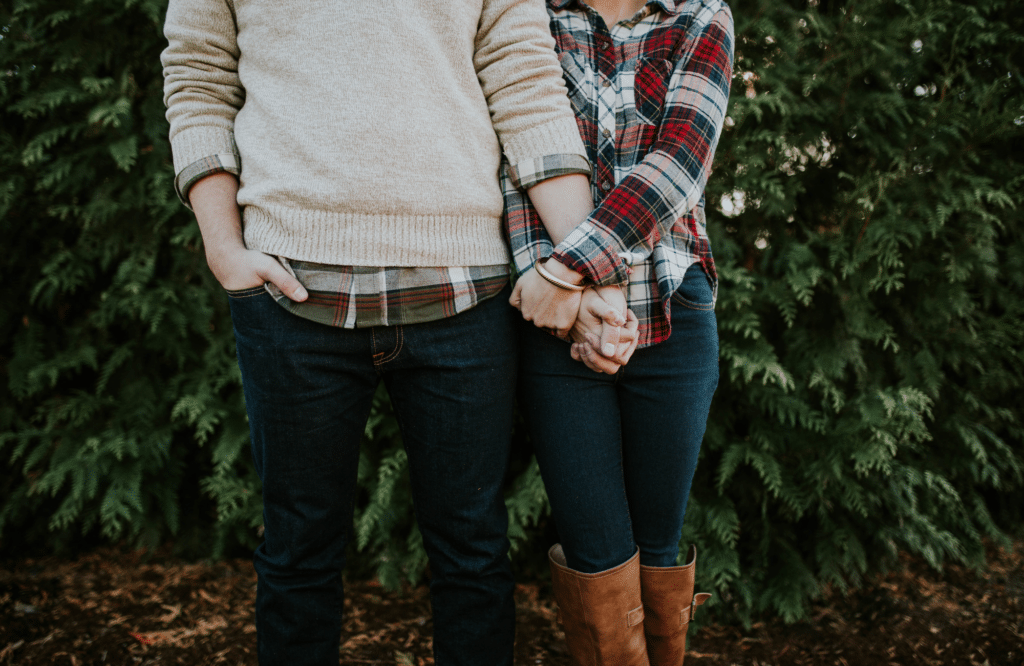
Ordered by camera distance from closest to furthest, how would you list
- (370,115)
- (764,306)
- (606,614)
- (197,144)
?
(370,115)
(197,144)
(606,614)
(764,306)

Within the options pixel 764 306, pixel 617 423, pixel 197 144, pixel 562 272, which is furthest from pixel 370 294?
pixel 764 306

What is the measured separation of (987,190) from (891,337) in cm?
59

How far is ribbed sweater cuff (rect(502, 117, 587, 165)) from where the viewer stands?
113 cm

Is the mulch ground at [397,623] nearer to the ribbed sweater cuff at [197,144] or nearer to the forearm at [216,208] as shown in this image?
the forearm at [216,208]

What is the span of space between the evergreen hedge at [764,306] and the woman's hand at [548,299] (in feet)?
3.39

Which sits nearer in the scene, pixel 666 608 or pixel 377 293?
pixel 377 293

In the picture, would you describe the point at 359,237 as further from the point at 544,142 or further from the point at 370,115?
the point at 544,142

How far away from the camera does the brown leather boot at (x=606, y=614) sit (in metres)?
1.23

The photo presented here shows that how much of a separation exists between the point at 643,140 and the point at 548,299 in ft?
1.34

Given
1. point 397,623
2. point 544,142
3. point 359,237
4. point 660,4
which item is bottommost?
point 397,623

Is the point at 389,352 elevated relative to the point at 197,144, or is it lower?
lower

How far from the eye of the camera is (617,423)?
124 centimetres

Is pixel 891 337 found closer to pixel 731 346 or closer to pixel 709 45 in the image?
pixel 731 346

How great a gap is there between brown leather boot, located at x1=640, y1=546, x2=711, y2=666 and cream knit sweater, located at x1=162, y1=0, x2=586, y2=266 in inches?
31.4
